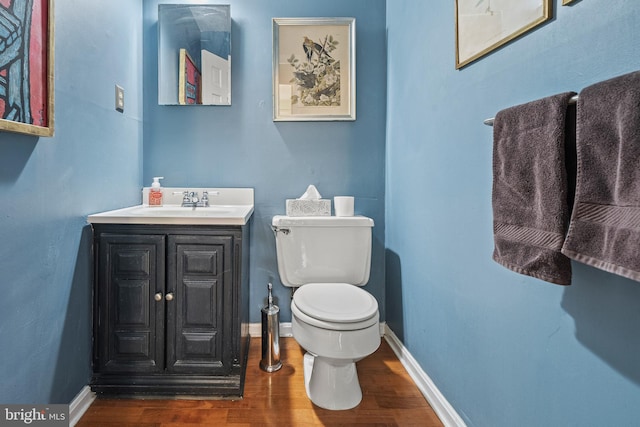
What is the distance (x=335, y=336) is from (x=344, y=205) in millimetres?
783

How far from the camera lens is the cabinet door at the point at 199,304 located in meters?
1.37

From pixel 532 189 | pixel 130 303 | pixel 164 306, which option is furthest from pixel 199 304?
pixel 532 189

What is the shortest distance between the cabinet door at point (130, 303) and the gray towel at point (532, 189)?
4.21ft

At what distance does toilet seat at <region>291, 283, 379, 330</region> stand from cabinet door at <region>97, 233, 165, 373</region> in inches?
24.1

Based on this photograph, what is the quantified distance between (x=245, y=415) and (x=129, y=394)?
536 millimetres

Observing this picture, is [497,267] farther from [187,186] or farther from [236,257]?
[187,186]

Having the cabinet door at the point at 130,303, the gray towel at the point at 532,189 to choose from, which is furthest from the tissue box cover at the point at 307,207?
the gray towel at the point at 532,189

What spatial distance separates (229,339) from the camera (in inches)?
54.6

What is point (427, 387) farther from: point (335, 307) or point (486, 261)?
point (486, 261)

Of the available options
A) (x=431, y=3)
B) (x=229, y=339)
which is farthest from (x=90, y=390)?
(x=431, y=3)

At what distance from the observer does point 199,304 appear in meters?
1.38

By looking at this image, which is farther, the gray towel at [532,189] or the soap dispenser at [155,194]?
the soap dispenser at [155,194]

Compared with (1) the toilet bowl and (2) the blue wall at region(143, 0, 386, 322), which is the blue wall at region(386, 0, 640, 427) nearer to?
(2) the blue wall at region(143, 0, 386, 322)

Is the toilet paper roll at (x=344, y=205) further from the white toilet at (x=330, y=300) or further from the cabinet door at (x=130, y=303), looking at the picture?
the cabinet door at (x=130, y=303)
